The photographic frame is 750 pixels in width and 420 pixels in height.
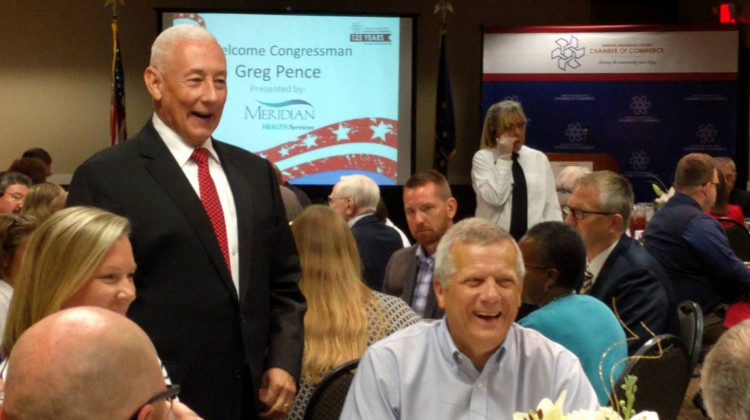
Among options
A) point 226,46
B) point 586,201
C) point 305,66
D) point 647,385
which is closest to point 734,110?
point 305,66

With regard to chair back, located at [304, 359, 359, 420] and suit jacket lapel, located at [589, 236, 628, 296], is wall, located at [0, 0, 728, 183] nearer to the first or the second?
suit jacket lapel, located at [589, 236, 628, 296]

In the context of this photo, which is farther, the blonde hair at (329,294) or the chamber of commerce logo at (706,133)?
the chamber of commerce logo at (706,133)

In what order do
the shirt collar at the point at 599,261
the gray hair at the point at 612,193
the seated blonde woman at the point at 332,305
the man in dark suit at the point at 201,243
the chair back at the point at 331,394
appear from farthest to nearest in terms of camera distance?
1. the gray hair at the point at 612,193
2. the shirt collar at the point at 599,261
3. the seated blonde woman at the point at 332,305
4. the chair back at the point at 331,394
5. the man in dark suit at the point at 201,243

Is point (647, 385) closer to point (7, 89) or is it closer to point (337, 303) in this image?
point (337, 303)

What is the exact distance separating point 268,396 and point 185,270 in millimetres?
371

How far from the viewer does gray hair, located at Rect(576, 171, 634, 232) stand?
13.0 feet

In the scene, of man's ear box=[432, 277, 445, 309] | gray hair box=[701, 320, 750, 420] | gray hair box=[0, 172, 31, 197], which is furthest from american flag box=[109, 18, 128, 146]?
gray hair box=[701, 320, 750, 420]

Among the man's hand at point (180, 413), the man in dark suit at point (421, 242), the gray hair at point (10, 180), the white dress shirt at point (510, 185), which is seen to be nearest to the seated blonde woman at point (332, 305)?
the man in dark suit at point (421, 242)

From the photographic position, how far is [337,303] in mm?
3098

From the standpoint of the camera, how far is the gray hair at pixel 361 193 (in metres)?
5.28

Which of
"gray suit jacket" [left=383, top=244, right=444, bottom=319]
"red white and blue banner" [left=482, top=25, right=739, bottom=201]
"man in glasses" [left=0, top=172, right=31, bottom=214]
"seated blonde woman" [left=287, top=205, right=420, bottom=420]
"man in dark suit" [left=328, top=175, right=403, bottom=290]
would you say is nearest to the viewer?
"seated blonde woman" [left=287, top=205, right=420, bottom=420]

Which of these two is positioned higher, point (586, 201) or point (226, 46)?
point (226, 46)

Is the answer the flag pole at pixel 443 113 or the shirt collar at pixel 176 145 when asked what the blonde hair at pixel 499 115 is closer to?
the flag pole at pixel 443 113

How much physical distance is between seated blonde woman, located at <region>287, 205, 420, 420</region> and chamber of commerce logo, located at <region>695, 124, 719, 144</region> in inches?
281
